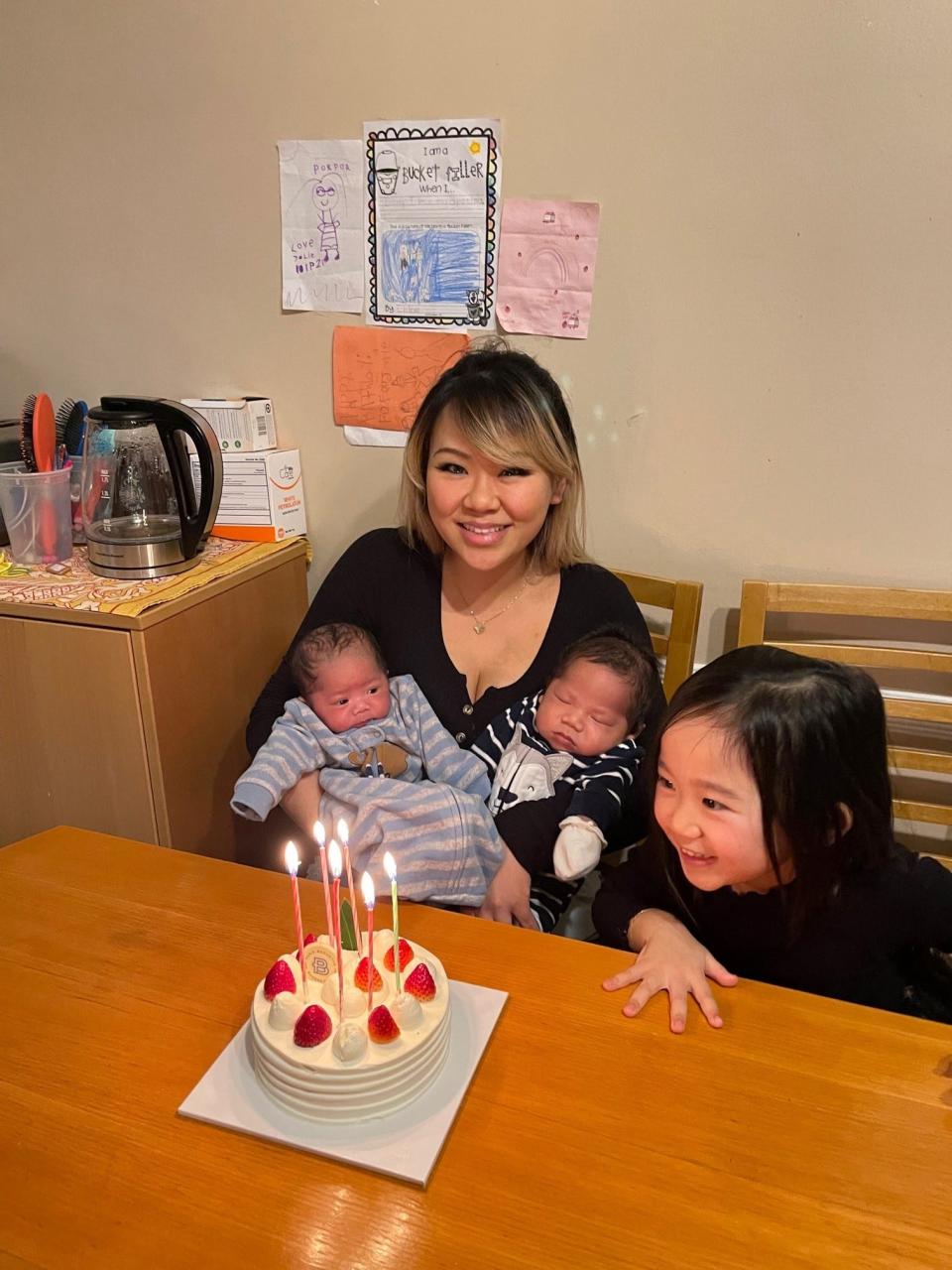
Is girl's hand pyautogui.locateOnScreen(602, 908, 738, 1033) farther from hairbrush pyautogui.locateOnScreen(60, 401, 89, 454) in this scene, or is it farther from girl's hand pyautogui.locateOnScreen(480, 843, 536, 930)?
hairbrush pyautogui.locateOnScreen(60, 401, 89, 454)

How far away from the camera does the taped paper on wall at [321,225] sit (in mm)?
1831

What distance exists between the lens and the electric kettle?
1678mm

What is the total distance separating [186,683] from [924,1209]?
1.39m

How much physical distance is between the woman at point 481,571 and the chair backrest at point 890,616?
0.23 metres

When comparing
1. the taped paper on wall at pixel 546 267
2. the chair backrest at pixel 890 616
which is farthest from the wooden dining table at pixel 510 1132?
the taped paper on wall at pixel 546 267

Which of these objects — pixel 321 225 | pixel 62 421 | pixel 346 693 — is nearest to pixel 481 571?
pixel 346 693

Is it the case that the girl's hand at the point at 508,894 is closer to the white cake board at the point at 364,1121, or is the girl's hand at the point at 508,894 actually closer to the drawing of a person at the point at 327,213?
the white cake board at the point at 364,1121

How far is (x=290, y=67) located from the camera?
1.80 m

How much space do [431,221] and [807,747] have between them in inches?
53.6

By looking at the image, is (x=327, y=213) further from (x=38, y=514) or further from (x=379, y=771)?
(x=379, y=771)

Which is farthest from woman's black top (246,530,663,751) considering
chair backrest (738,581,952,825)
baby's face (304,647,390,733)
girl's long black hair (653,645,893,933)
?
girl's long black hair (653,645,893,933)

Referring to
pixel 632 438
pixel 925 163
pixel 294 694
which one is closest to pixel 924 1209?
pixel 294 694

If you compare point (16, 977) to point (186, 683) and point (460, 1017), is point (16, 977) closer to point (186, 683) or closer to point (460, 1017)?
point (460, 1017)

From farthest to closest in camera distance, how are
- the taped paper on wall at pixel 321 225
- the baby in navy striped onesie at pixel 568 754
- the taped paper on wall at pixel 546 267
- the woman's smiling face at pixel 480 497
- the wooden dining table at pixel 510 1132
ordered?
the taped paper on wall at pixel 321 225 → the taped paper on wall at pixel 546 267 → the woman's smiling face at pixel 480 497 → the baby in navy striped onesie at pixel 568 754 → the wooden dining table at pixel 510 1132
